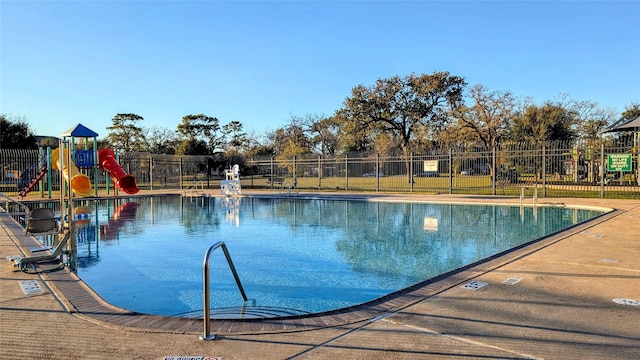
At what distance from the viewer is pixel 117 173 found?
1992 cm

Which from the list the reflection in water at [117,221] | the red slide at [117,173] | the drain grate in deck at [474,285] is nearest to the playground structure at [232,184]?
the red slide at [117,173]

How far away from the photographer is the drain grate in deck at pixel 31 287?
15.4 feet

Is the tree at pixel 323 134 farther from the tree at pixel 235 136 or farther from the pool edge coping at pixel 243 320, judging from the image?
the pool edge coping at pixel 243 320

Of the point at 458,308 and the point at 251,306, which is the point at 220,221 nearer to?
the point at 251,306

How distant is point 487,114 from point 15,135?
128ft

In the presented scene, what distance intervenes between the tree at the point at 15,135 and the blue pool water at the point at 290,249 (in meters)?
27.9

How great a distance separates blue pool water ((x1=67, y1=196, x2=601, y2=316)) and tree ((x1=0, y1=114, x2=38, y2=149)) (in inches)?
1097

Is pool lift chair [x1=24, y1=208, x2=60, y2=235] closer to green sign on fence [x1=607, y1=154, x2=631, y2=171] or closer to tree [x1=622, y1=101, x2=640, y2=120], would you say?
green sign on fence [x1=607, y1=154, x2=631, y2=171]

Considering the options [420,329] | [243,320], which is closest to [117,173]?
[243,320]

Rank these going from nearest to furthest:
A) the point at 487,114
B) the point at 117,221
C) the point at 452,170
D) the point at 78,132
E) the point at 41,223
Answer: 1. the point at 41,223
2. the point at 117,221
3. the point at 78,132
4. the point at 452,170
5. the point at 487,114

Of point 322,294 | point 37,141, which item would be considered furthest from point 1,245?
point 37,141

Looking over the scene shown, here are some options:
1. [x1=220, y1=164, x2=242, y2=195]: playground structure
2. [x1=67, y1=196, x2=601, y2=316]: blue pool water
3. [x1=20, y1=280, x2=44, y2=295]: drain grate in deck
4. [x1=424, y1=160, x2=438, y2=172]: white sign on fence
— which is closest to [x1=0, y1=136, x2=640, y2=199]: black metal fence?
[x1=424, y1=160, x2=438, y2=172]: white sign on fence

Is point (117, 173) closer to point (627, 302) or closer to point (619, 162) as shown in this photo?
point (627, 302)

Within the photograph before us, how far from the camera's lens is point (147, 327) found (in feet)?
12.1
